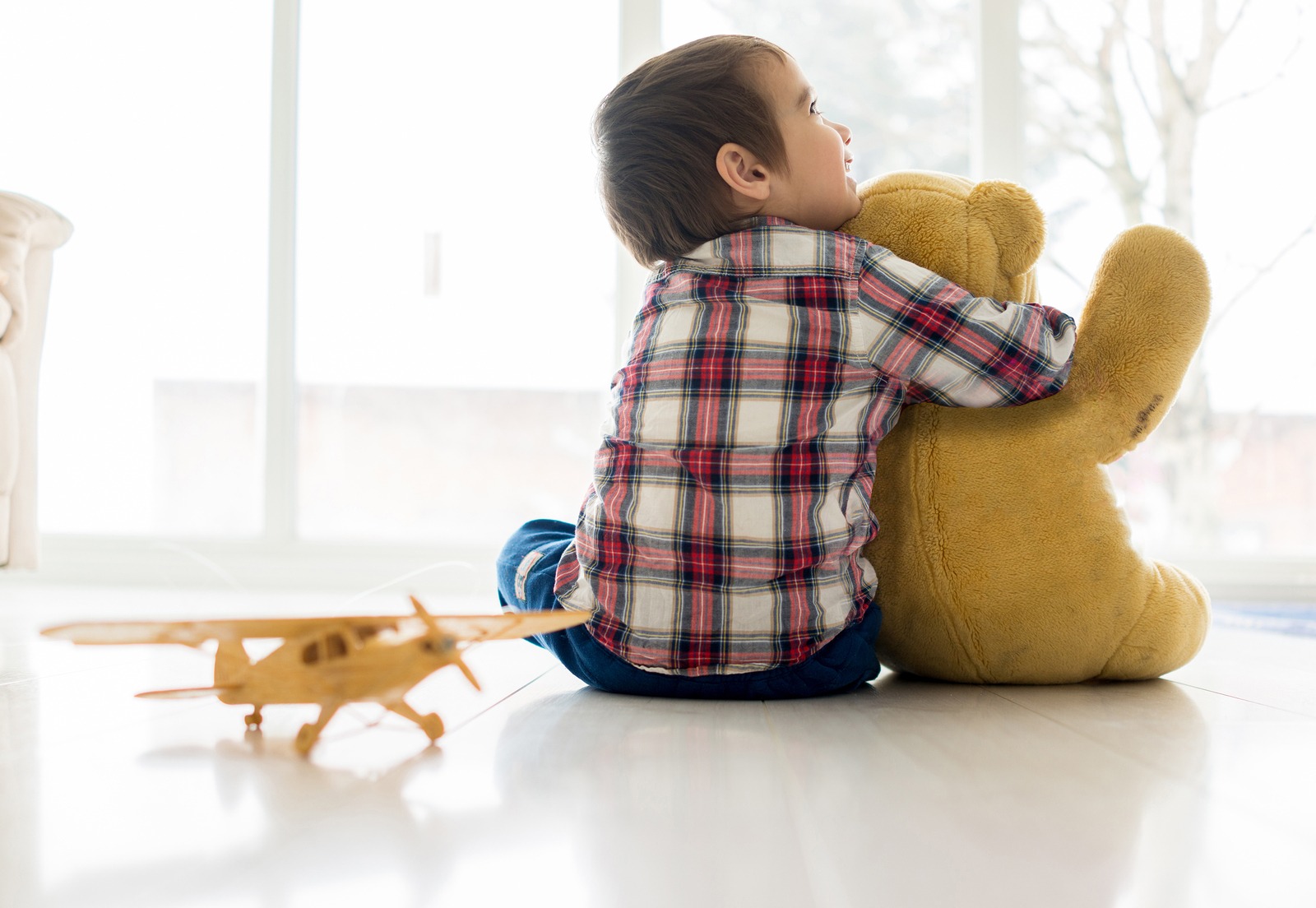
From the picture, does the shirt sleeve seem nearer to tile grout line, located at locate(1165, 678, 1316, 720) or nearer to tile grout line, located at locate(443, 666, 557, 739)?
tile grout line, located at locate(1165, 678, 1316, 720)

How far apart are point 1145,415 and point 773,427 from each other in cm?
34

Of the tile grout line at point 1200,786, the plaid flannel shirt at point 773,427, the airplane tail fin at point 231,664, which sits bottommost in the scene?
the tile grout line at point 1200,786

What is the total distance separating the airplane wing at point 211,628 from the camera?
1.87ft

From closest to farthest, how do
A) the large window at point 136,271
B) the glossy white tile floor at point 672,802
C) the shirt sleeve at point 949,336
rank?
the glossy white tile floor at point 672,802
the shirt sleeve at point 949,336
the large window at point 136,271

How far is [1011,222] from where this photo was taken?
90 cm

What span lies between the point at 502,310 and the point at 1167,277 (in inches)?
71.4

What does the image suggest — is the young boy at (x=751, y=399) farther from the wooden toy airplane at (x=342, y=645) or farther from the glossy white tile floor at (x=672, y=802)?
the wooden toy airplane at (x=342, y=645)

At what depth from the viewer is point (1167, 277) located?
878 millimetres

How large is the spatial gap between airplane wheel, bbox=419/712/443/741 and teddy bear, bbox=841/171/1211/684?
17.5 inches

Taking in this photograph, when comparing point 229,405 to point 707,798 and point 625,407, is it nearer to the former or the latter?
point 625,407

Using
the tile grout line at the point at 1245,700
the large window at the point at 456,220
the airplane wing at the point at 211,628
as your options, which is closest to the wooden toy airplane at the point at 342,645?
the airplane wing at the point at 211,628

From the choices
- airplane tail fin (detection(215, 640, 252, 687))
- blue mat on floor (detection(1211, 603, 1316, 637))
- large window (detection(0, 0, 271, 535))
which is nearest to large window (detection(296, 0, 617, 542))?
large window (detection(0, 0, 271, 535))

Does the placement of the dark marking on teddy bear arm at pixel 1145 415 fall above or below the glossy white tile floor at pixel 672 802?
above

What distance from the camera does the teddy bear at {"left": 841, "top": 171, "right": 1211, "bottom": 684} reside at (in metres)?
0.86
